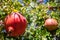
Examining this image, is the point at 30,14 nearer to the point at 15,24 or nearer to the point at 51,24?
the point at 15,24

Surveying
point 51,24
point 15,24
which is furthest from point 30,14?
point 51,24

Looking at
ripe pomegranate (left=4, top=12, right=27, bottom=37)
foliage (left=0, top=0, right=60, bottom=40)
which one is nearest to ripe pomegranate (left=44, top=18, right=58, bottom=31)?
foliage (left=0, top=0, right=60, bottom=40)

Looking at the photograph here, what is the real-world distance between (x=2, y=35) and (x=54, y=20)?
1.48 meters

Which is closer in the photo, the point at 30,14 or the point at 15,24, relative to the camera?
the point at 15,24

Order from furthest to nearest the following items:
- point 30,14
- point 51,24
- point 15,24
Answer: point 51,24
point 30,14
point 15,24

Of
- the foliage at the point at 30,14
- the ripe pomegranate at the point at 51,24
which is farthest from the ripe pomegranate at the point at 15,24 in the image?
the ripe pomegranate at the point at 51,24

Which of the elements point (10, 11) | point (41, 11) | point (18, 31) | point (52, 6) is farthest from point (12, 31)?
point (52, 6)

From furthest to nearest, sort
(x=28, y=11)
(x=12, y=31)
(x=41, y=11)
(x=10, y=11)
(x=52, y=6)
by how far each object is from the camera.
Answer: (x=52, y=6)
(x=41, y=11)
(x=28, y=11)
(x=10, y=11)
(x=12, y=31)

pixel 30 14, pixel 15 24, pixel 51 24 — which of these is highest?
pixel 51 24

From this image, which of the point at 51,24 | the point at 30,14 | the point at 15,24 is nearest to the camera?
the point at 15,24

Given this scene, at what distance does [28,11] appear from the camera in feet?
8.38

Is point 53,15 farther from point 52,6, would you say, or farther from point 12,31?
point 12,31

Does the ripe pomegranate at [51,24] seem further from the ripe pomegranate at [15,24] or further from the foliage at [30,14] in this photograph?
the ripe pomegranate at [15,24]

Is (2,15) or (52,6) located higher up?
(52,6)
